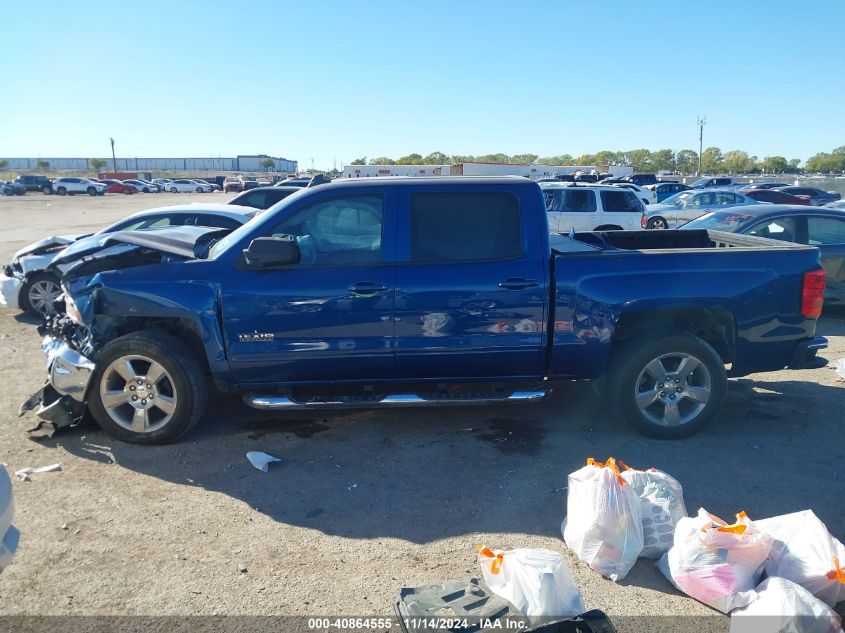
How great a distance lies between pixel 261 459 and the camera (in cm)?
467

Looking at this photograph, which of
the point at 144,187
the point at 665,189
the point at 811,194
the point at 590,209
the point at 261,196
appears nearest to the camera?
the point at 261,196

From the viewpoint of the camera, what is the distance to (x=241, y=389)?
499 cm

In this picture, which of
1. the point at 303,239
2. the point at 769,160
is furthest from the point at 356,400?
the point at 769,160

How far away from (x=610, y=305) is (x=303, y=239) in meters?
2.30

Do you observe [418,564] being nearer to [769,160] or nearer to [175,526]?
[175,526]

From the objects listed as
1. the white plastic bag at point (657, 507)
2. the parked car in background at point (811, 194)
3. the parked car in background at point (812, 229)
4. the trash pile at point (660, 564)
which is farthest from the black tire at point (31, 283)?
the parked car in background at point (811, 194)

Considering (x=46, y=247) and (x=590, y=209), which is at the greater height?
(x=590, y=209)

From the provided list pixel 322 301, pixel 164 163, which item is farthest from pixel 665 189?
pixel 164 163

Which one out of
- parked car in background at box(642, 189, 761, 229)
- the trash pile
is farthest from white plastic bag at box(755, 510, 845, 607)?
parked car in background at box(642, 189, 761, 229)

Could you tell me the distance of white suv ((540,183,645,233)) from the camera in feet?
50.4

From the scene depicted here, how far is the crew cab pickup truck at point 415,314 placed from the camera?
478 cm

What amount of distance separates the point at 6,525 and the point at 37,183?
68.1 meters

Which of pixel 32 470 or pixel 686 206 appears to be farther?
pixel 686 206

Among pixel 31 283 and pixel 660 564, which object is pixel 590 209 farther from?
pixel 660 564
